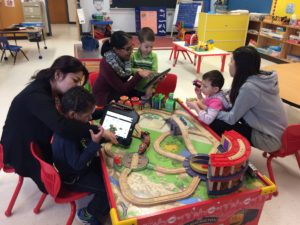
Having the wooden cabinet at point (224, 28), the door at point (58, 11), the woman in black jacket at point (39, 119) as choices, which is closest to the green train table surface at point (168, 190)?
the woman in black jacket at point (39, 119)

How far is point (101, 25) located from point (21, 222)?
21.8 feet

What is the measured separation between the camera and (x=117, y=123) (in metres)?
1.61

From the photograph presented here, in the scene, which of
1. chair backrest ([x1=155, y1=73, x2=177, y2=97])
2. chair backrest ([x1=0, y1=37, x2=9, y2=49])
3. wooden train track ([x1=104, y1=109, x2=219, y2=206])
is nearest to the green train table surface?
wooden train track ([x1=104, y1=109, x2=219, y2=206])

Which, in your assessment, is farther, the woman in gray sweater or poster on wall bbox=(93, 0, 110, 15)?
poster on wall bbox=(93, 0, 110, 15)

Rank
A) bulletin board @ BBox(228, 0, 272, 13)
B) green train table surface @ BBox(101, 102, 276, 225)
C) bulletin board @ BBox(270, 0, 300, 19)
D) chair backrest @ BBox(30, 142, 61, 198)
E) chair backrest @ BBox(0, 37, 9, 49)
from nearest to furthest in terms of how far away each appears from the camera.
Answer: green train table surface @ BBox(101, 102, 276, 225) < chair backrest @ BBox(30, 142, 61, 198) < chair backrest @ BBox(0, 37, 9, 49) < bulletin board @ BBox(270, 0, 300, 19) < bulletin board @ BBox(228, 0, 272, 13)

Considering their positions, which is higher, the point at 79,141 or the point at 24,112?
the point at 24,112

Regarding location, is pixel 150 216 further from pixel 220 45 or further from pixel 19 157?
pixel 220 45

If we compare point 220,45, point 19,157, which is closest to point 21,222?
point 19,157

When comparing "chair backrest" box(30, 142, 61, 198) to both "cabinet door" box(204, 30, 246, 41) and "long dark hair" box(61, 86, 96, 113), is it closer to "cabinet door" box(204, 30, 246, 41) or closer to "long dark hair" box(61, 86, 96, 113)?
"long dark hair" box(61, 86, 96, 113)

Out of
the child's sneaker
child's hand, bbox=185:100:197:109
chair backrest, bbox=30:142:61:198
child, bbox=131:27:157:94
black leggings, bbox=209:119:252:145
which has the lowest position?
the child's sneaker

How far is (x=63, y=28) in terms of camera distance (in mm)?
9531

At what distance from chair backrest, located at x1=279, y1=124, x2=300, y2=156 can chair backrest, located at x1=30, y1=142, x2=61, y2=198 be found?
1.51m

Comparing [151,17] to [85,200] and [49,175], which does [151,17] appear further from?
[49,175]

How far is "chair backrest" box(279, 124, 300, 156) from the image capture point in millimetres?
1814
